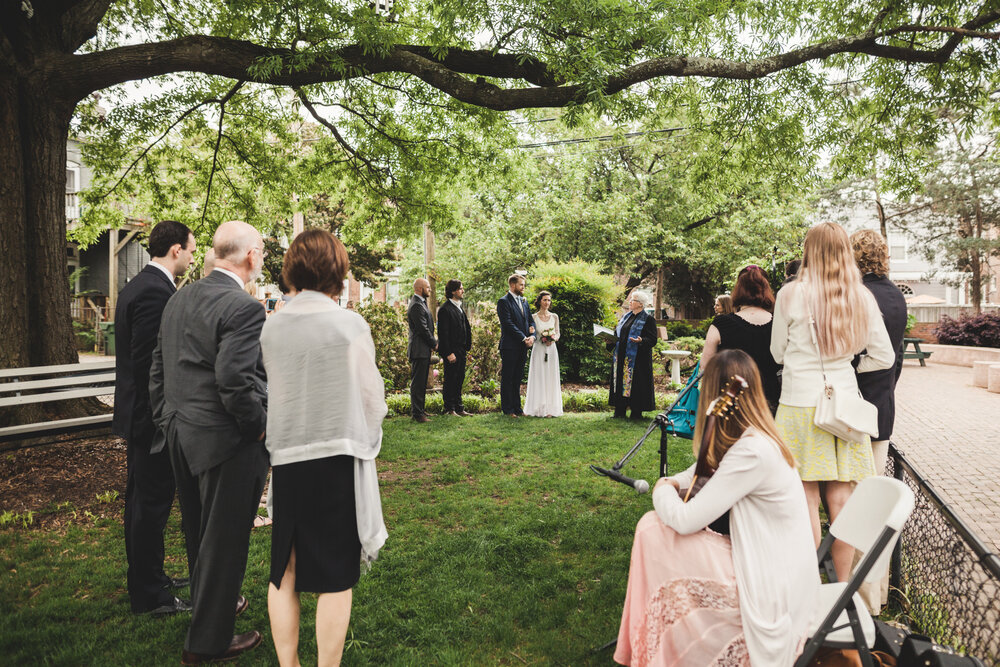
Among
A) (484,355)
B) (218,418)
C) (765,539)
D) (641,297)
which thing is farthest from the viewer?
(484,355)

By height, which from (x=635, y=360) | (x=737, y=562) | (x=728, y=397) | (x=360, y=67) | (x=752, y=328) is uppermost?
(x=360, y=67)

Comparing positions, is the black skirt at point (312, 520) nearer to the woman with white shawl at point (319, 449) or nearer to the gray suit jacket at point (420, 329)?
the woman with white shawl at point (319, 449)

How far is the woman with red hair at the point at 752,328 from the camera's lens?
440cm

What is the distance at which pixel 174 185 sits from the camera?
10797 mm

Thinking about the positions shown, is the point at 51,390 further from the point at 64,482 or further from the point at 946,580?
the point at 946,580

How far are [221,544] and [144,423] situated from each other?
41.4 inches

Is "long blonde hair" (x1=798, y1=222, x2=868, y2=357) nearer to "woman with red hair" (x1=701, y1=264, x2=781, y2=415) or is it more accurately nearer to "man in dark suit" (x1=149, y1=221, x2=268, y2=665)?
"woman with red hair" (x1=701, y1=264, x2=781, y2=415)

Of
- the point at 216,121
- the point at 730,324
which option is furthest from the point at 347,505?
the point at 216,121

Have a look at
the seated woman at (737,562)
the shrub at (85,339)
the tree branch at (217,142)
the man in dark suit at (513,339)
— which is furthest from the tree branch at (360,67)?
the shrub at (85,339)

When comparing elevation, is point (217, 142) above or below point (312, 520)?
above

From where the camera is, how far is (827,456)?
11.1 feet

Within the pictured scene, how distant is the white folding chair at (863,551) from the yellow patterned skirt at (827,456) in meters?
0.85

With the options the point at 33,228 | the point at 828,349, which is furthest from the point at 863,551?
the point at 33,228

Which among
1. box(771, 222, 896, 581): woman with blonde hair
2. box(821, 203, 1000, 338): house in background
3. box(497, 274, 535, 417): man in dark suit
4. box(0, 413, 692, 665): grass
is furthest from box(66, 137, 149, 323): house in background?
box(821, 203, 1000, 338): house in background
